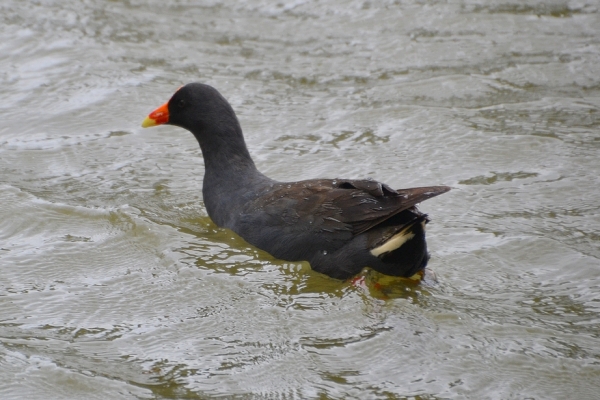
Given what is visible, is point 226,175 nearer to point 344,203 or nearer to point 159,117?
point 159,117

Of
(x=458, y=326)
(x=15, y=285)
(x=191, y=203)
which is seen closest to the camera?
(x=458, y=326)

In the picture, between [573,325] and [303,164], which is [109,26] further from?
[573,325]

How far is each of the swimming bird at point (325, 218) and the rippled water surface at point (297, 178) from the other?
0.14 m

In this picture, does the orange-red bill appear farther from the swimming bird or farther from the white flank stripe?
the white flank stripe

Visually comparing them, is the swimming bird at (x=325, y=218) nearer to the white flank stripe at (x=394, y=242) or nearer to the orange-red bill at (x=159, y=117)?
the white flank stripe at (x=394, y=242)

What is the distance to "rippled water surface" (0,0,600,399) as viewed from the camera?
14.8ft

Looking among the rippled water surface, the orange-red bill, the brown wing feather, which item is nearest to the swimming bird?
the brown wing feather

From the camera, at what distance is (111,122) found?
27.4 ft

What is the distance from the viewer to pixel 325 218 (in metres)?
5.66

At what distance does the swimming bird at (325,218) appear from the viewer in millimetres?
5387

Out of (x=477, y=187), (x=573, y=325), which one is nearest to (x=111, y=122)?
(x=477, y=187)

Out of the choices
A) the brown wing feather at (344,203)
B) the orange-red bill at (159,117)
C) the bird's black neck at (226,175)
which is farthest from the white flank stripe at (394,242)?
the orange-red bill at (159,117)

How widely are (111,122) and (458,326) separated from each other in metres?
4.64

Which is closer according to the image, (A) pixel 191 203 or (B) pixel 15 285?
(B) pixel 15 285
